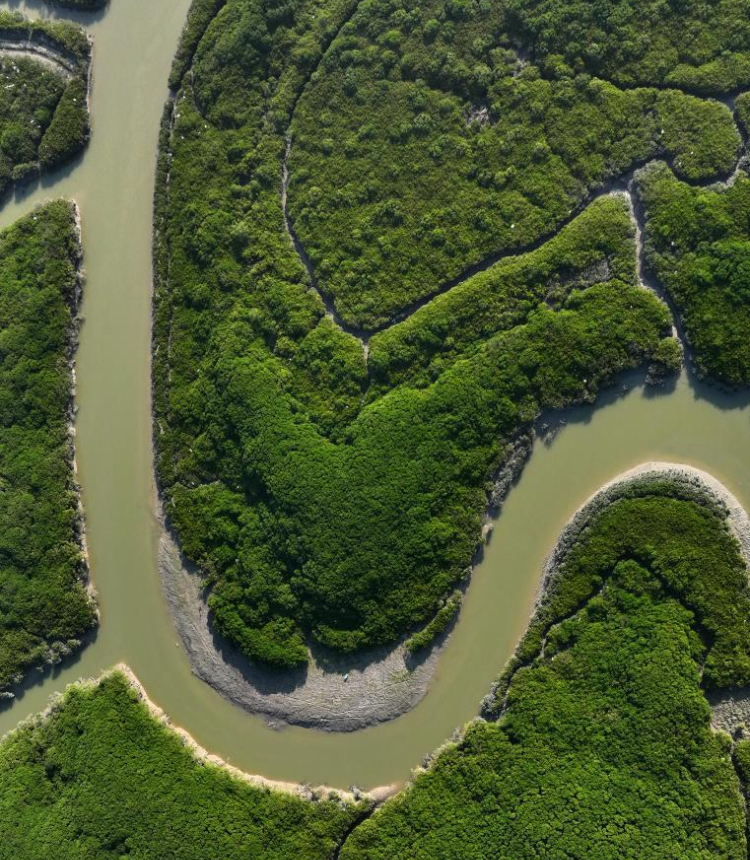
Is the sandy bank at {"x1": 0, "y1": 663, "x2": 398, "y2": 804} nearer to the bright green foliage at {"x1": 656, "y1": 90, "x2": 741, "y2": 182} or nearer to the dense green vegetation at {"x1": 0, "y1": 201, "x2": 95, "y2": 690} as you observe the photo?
the dense green vegetation at {"x1": 0, "y1": 201, "x2": 95, "y2": 690}

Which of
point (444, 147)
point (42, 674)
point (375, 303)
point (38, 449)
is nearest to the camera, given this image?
point (375, 303)

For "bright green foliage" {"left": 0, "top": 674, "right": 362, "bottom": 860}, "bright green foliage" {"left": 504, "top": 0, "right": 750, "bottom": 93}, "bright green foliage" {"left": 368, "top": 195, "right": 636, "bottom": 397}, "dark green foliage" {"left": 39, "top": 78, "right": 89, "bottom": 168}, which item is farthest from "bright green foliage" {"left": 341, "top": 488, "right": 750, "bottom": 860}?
"dark green foliage" {"left": 39, "top": 78, "right": 89, "bottom": 168}

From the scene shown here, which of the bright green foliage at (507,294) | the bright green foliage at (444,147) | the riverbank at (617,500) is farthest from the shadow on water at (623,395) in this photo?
the bright green foliage at (444,147)

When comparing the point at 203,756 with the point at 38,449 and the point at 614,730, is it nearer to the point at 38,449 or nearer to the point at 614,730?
the point at 38,449

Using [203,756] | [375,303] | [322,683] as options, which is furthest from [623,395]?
[203,756]

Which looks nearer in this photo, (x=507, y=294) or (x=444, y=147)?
(x=507, y=294)

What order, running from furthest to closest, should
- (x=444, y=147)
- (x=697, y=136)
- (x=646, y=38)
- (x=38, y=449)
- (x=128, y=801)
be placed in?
(x=38, y=449)
(x=444, y=147)
(x=646, y=38)
(x=697, y=136)
(x=128, y=801)

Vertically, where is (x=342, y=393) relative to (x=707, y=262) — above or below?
below

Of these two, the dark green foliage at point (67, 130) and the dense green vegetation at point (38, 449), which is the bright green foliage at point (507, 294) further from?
the dark green foliage at point (67, 130)
